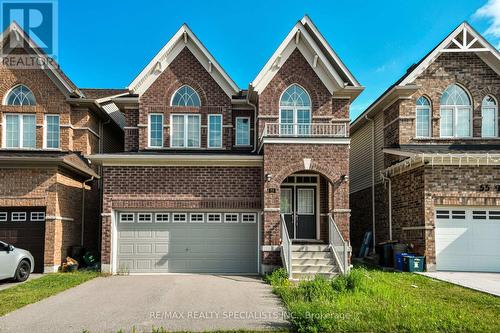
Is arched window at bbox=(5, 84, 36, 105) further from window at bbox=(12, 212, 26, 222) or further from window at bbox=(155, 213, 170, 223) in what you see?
window at bbox=(155, 213, 170, 223)

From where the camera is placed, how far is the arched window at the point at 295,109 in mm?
17156

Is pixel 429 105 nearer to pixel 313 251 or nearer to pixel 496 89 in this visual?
pixel 496 89

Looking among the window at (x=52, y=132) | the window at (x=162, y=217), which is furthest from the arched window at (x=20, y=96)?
the window at (x=162, y=217)

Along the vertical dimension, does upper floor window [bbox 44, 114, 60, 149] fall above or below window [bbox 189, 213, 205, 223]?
above

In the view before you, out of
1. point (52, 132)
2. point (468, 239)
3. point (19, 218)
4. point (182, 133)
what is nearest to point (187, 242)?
point (182, 133)

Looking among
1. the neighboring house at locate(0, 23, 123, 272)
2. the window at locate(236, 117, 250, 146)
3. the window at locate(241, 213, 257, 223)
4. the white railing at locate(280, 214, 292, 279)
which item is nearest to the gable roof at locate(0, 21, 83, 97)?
the neighboring house at locate(0, 23, 123, 272)

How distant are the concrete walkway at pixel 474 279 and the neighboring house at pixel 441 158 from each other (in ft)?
2.08

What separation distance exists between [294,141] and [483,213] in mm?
7219

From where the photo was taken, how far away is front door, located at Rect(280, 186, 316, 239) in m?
16.8

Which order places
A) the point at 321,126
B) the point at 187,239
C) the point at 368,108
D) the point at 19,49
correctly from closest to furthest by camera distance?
1. the point at 187,239
2. the point at 321,126
3. the point at 19,49
4. the point at 368,108

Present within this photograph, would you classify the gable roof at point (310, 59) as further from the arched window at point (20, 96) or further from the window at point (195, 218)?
the arched window at point (20, 96)

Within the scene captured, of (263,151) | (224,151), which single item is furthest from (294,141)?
(224,151)

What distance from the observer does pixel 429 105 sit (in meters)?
17.8

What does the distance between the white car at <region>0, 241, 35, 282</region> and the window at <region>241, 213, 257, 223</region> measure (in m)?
7.20
